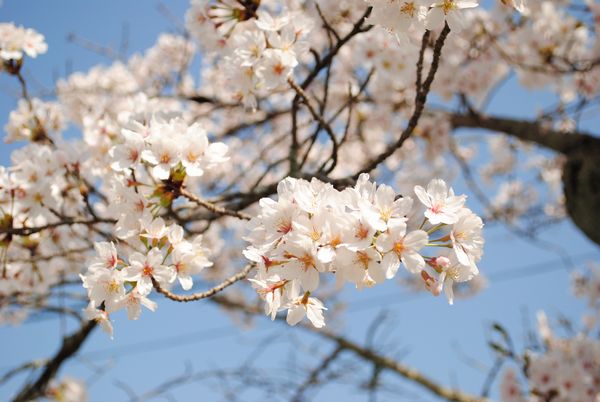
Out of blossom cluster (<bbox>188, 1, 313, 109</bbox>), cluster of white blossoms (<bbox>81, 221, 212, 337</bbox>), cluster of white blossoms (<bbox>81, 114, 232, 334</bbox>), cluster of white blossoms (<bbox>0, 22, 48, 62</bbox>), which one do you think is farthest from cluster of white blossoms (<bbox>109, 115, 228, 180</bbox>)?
cluster of white blossoms (<bbox>0, 22, 48, 62</bbox>)

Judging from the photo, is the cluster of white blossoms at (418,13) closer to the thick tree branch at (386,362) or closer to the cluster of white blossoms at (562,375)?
the cluster of white blossoms at (562,375)

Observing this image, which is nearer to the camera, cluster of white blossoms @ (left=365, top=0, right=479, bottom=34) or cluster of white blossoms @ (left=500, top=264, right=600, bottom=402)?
cluster of white blossoms @ (left=365, top=0, right=479, bottom=34)

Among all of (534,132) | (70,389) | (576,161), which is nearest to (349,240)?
(576,161)

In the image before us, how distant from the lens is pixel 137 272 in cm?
130

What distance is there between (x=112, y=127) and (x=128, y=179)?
69 cm

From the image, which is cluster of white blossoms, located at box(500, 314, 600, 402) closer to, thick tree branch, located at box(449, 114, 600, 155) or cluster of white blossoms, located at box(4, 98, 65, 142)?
thick tree branch, located at box(449, 114, 600, 155)

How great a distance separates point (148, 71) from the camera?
570 cm

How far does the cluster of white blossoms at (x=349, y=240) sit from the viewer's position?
3.25 feet

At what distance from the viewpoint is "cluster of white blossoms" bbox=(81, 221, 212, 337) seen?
1.30 metres

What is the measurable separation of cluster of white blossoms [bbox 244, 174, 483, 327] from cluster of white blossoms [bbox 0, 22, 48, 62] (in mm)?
1632

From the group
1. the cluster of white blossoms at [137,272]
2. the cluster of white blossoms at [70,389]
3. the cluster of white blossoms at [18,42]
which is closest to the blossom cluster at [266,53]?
the cluster of white blossoms at [137,272]

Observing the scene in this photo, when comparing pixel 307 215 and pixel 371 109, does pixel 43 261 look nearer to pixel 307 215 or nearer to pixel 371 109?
pixel 307 215

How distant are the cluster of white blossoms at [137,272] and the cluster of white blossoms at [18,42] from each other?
4.12 feet

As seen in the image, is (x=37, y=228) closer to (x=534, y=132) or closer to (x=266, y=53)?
(x=266, y=53)
